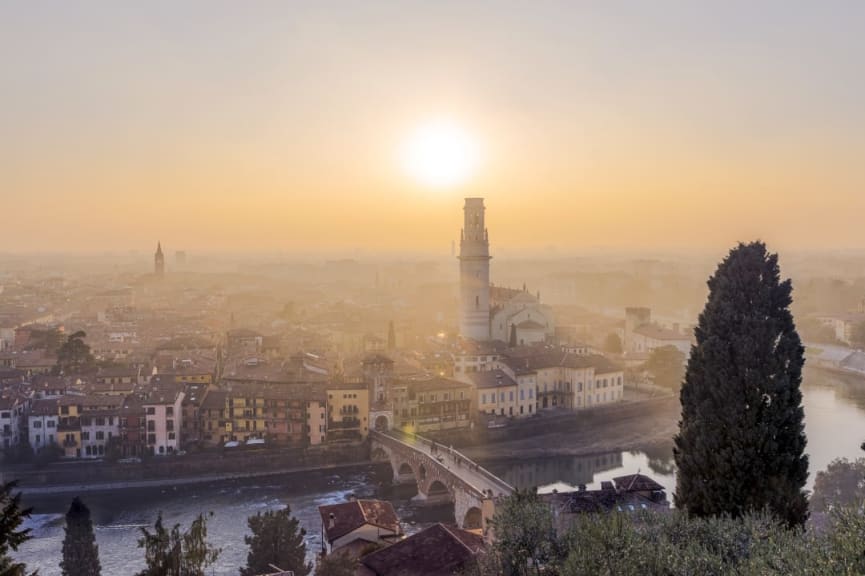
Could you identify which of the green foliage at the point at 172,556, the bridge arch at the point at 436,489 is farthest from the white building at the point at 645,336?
the green foliage at the point at 172,556

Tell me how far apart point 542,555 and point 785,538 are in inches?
82.2

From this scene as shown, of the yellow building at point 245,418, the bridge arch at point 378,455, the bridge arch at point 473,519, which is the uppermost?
the yellow building at point 245,418

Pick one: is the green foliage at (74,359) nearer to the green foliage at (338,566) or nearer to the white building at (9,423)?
the white building at (9,423)

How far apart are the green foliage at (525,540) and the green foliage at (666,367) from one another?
85.9 ft

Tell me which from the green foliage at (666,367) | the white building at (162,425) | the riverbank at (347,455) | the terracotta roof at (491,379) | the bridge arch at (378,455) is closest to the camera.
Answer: the riverbank at (347,455)

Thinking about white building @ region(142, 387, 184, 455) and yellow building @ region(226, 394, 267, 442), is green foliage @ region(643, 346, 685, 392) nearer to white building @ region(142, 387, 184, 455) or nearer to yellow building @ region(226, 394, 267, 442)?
yellow building @ region(226, 394, 267, 442)

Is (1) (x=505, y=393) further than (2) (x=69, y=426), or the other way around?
(1) (x=505, y=393)

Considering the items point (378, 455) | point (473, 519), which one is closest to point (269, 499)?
point (378, 455)

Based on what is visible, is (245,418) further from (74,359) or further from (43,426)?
(74,359)

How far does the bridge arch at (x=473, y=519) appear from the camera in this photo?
1533 centimetres

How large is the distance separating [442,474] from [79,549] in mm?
7729

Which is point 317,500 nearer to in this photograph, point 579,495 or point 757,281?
point 579,495

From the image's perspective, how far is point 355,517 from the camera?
506 inches

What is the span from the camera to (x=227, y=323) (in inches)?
2034
